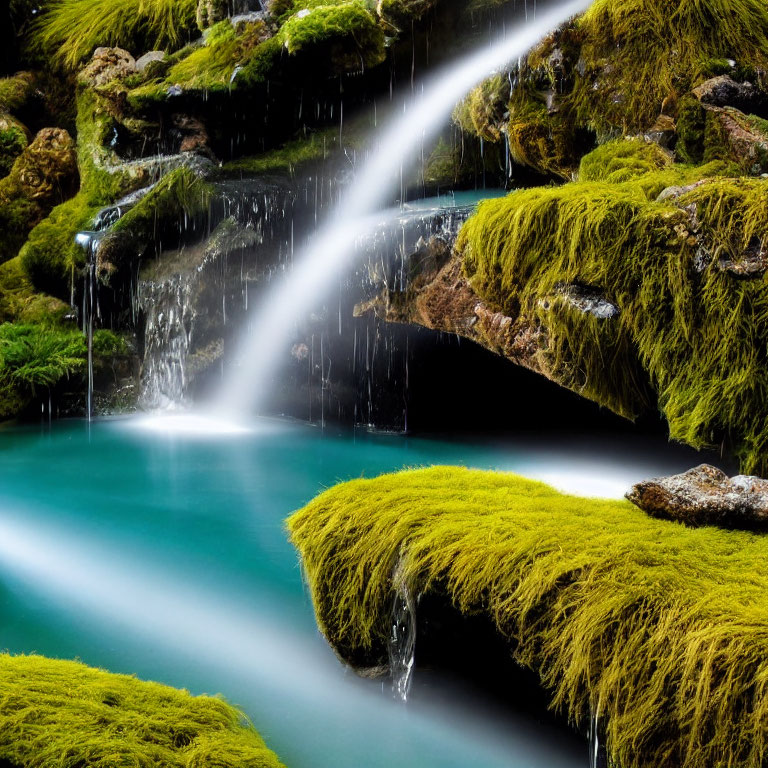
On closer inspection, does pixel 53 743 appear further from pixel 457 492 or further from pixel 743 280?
pixel 743 280

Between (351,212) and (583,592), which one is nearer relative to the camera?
(583,592)

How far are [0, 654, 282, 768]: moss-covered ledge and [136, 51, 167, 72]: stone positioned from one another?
38.0ft

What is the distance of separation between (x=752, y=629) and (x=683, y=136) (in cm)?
498

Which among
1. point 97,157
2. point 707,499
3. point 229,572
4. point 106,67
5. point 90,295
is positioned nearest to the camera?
point 707,499

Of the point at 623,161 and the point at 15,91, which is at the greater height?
the point at 15,91

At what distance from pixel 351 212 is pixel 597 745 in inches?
325

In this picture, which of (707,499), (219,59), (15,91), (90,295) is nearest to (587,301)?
(707,499)

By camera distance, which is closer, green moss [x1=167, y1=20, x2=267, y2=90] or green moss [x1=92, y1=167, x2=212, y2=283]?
green moss [x1=92, y1=167, x2=212, y2=283]

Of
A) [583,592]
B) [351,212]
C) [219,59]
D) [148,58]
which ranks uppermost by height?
[148,58]

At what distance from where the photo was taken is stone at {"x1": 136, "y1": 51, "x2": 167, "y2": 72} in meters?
12.3

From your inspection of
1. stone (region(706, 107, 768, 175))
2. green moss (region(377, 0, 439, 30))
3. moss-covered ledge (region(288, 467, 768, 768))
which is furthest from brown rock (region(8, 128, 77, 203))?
moss-covered ledge (region(288, 467, 768, 768))

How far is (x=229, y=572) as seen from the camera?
15.0 ft

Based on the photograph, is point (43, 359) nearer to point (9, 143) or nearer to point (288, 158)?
point (288, 158)

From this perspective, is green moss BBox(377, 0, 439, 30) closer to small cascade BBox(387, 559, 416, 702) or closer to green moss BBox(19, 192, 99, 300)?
green moss BBox(19, 192, 99, 300)
